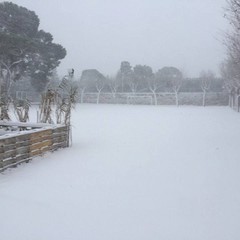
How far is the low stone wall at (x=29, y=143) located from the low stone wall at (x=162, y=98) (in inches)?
1431

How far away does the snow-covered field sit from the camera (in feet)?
12.5

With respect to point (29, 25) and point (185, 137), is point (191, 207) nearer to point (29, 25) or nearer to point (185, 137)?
point (185, 137)

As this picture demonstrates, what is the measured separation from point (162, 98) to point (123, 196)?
134ft

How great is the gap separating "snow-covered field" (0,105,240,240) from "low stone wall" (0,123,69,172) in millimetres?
197

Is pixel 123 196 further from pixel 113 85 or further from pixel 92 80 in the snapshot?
pixel 92 80

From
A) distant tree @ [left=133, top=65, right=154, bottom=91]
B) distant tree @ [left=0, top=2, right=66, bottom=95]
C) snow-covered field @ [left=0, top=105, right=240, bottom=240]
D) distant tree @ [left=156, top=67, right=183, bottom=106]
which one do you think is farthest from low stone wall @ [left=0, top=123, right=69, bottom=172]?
distant tree @ [left=133, top=65, right=154, bottom=91]

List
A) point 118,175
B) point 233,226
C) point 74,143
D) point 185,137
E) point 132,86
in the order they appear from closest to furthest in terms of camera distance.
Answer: point 233,226 → point 118,175 → point 74,143 → point 185,137 → point 132,86

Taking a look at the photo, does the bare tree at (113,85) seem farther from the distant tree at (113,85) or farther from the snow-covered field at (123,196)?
the snow-covered field at (123,196)

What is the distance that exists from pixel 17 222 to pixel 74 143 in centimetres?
618

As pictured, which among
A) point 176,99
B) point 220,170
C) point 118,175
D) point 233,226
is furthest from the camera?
point 176,99

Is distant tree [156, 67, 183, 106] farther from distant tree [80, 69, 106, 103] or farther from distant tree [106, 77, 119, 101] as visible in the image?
distant tree [80, 69, 106, 103]

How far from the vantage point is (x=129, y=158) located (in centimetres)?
788

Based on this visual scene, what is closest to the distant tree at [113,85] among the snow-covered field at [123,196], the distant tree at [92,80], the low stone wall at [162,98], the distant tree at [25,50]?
the low stone wall at [162,98]

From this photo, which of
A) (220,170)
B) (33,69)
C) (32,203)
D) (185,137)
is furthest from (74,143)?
(33,69)
